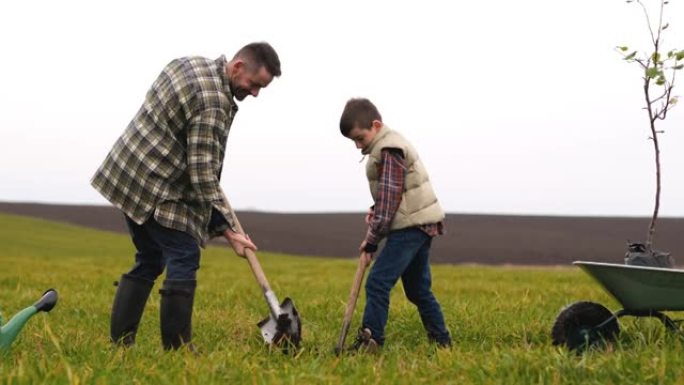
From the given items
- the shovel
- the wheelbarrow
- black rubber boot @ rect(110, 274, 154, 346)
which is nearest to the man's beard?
the shovel

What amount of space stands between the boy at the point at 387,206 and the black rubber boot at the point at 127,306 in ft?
4.37

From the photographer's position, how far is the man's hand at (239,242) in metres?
4.71

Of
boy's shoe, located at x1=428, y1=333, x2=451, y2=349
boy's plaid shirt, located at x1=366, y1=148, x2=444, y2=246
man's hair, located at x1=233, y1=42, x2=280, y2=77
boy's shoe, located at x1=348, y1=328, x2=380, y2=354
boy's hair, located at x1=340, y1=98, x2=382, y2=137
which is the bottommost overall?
boy's shoe, located at x1=428, y1=333, x2=451, y2=349

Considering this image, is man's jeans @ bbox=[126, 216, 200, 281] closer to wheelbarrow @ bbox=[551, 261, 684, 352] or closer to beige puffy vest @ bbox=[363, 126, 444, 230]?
beige puffy vest @ bbox=[363, 126, 444, 230]

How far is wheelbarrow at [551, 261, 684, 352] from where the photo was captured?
438cm

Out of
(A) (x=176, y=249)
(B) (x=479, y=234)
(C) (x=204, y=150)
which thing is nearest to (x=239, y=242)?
(A) (x=176, y=249)

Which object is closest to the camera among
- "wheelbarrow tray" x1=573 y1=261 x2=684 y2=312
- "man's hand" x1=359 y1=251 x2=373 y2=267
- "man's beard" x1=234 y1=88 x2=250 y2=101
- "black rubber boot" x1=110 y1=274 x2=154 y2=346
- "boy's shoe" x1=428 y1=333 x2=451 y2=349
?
"wheelbarrow tray" x1=573 y1=261 x2=684 y2=312

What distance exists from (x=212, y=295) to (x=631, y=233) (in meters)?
21.6

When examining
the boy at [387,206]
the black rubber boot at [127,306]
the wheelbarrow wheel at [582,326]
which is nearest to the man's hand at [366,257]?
the boy at [387,206]

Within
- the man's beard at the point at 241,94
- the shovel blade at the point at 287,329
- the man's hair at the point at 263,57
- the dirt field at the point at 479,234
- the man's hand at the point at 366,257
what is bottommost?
the dirt field at the point at 479,234

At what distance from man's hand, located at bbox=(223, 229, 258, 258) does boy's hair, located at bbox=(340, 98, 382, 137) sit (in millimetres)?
854

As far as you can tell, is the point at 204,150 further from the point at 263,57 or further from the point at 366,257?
the point at 366,257

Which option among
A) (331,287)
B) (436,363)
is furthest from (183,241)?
(331,287)

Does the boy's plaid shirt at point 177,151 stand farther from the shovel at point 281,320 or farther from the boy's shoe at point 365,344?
the boy's shoe at point 365,344
